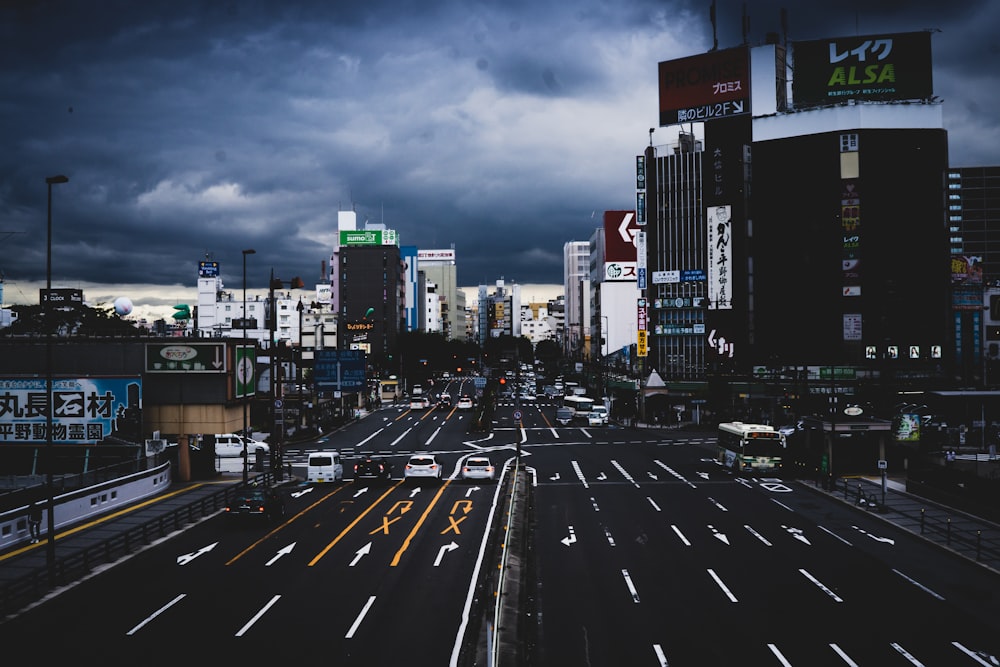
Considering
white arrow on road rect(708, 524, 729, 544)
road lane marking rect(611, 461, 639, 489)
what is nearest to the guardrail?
white arrow on road rect(708, 524, 729, 544)

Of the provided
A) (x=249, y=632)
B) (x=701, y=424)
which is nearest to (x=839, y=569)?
(x=249, y=632)

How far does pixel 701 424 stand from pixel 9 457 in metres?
63.8

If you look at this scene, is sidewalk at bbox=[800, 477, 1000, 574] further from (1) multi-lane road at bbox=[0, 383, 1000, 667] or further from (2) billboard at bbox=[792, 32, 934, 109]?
(2) billboard at bbox=[792, 32, 934, 109]

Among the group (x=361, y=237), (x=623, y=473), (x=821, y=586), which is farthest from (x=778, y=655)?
(x=361, y=237)

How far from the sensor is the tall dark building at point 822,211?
8162cm

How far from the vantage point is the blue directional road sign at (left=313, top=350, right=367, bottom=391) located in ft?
201

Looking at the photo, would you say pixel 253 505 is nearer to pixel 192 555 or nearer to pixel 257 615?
pixel 192 555

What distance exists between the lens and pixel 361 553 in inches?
1006

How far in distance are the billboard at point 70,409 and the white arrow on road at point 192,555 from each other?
50.6 ft

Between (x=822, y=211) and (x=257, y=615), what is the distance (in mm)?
81657

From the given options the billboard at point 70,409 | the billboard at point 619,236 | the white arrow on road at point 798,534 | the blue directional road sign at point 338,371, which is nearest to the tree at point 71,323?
the billboard at point 70,409

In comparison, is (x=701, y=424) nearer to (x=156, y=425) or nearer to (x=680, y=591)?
(x=156, y=425)

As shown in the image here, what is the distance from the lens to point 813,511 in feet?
111

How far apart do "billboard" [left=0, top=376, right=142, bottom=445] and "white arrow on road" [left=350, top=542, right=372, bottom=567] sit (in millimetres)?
19483
